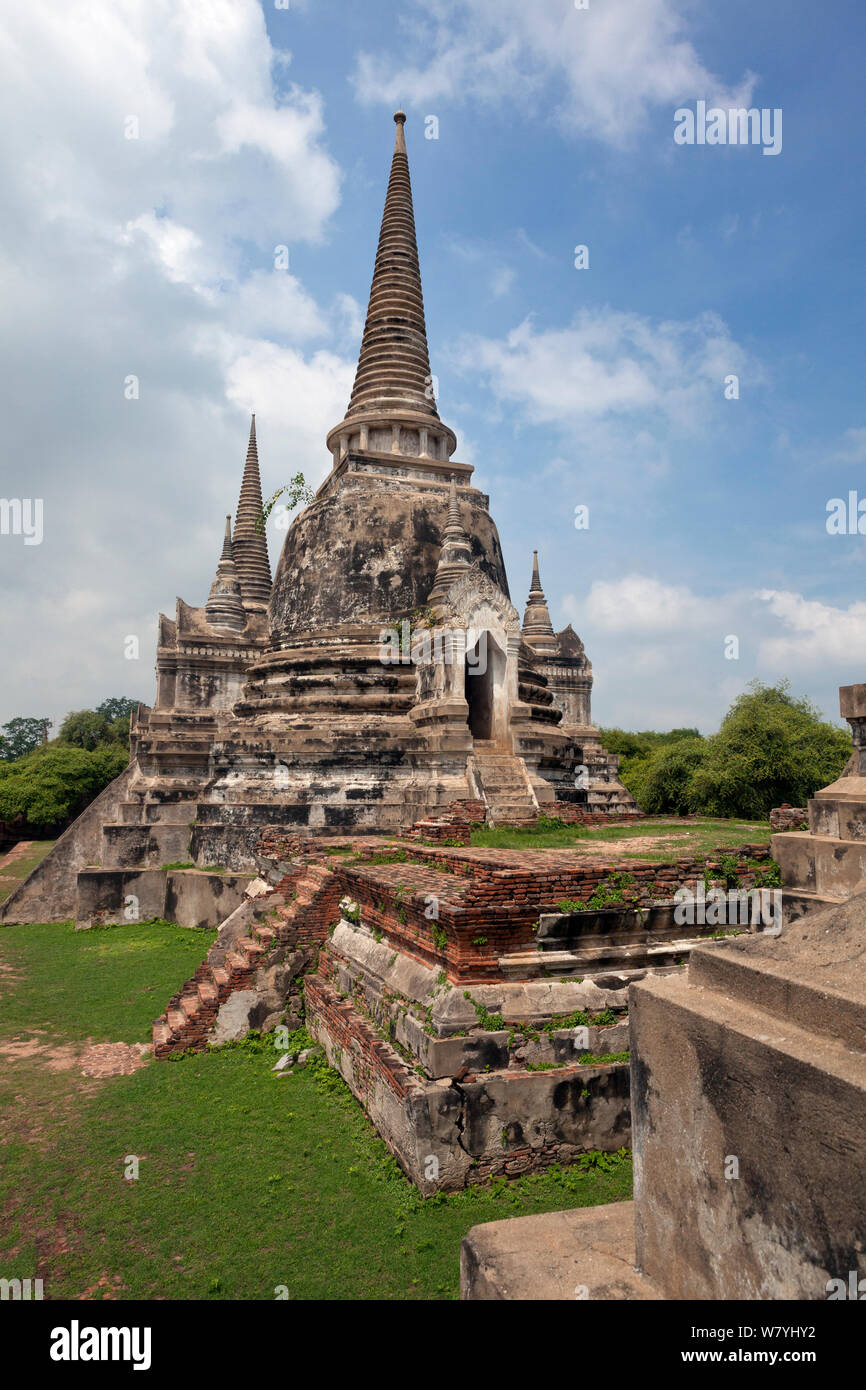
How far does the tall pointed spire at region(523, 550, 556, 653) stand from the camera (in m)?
30.4

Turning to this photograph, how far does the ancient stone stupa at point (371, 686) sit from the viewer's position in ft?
50.4

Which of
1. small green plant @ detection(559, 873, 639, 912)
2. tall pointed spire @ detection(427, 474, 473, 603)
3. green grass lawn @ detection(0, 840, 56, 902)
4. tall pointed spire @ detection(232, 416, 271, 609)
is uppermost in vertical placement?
tall pointed spire @ detection(232, 416, 271, 609)

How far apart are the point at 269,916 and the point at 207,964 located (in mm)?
996

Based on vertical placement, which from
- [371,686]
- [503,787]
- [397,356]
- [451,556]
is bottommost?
[503,787]

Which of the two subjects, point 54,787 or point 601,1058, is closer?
point 601,1058

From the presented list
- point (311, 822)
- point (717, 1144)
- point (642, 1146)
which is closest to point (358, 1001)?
point (642, 1146)

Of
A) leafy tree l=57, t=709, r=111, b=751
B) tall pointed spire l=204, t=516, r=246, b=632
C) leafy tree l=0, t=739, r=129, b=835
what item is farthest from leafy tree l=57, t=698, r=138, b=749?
tall pointed spire l=204, t=516, r=246, b=632

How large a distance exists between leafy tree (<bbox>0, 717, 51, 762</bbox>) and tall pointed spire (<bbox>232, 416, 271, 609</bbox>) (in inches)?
2223

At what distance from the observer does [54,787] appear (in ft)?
132

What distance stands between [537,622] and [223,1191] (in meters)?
26.7

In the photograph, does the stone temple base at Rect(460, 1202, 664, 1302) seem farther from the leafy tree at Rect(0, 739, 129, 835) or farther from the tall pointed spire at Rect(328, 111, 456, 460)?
the leafy tree at Rect(0, 739, 129, 835)

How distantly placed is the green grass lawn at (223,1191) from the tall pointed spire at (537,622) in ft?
75.8

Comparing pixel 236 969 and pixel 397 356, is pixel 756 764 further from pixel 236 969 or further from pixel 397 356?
pixel 236 969

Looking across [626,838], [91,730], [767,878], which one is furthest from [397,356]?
[91,730]
